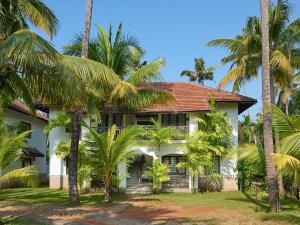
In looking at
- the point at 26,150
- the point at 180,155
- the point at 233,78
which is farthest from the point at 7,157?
the point at 26,150

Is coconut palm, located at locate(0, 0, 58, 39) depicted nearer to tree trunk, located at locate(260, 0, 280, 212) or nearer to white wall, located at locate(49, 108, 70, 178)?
tree trunk, located at locate(260, 0, 280, 212)

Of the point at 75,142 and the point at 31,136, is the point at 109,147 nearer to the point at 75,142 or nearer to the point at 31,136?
the point at 75,142

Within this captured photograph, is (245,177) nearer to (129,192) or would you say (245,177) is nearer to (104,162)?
(129,192)

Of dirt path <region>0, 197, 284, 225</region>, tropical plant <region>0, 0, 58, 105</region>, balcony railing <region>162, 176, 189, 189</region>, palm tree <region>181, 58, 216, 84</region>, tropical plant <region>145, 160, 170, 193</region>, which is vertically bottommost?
dirt path <region>0, 197, 284, 225</region>

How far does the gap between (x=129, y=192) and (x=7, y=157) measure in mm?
12098

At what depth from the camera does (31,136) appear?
116 ft

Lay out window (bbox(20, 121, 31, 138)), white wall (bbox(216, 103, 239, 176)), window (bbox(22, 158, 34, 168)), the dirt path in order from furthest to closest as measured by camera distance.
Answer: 1. window (bbox(22, 158, 34, 168))
2. window (bbox(20, 121, 31, 138))
3. white wall (bbox(216, 103, 239, 176))
4. the dirt path

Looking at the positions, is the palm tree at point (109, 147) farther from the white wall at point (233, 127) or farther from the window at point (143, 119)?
the white wall at point (233, 127)

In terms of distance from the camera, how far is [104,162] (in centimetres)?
2008

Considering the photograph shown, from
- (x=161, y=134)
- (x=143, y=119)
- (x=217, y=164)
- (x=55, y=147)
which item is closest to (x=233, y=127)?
(x=217, y=164)

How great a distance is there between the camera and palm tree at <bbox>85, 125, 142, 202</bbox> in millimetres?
19203

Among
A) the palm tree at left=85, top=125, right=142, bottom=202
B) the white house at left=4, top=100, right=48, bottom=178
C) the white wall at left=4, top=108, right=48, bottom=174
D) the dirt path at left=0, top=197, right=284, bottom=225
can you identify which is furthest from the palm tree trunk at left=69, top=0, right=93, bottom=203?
the white wall at left=4, top=108, right=48, bottom=174

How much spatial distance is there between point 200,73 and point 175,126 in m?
31.7

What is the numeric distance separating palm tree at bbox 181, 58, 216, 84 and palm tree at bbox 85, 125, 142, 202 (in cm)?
3784
